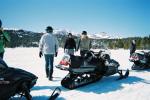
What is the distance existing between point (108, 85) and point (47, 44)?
116 inches

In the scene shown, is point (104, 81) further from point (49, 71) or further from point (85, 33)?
point (85, 33)

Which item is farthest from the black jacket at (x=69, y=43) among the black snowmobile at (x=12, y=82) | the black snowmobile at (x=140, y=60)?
the black snowmobile at (x=12, y=82)

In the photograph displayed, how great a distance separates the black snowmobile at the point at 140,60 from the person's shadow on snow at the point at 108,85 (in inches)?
109

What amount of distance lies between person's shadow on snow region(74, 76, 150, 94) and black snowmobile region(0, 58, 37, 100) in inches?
107

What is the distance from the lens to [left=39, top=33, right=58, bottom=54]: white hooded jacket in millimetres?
9695

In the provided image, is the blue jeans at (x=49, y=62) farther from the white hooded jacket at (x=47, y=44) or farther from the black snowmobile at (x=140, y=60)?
the black snowmobile at (x=140, y=60)

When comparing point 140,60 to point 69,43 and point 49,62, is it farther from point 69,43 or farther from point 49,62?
point 49,62

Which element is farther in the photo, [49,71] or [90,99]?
[49,71]

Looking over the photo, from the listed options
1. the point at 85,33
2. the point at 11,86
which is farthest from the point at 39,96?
the point at 85,33

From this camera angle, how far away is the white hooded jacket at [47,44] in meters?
9.70

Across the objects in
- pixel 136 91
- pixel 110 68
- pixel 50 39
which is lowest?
pixel 136 91

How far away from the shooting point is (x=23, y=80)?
591 cm

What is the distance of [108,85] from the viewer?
9.02 m

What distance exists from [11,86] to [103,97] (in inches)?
116
